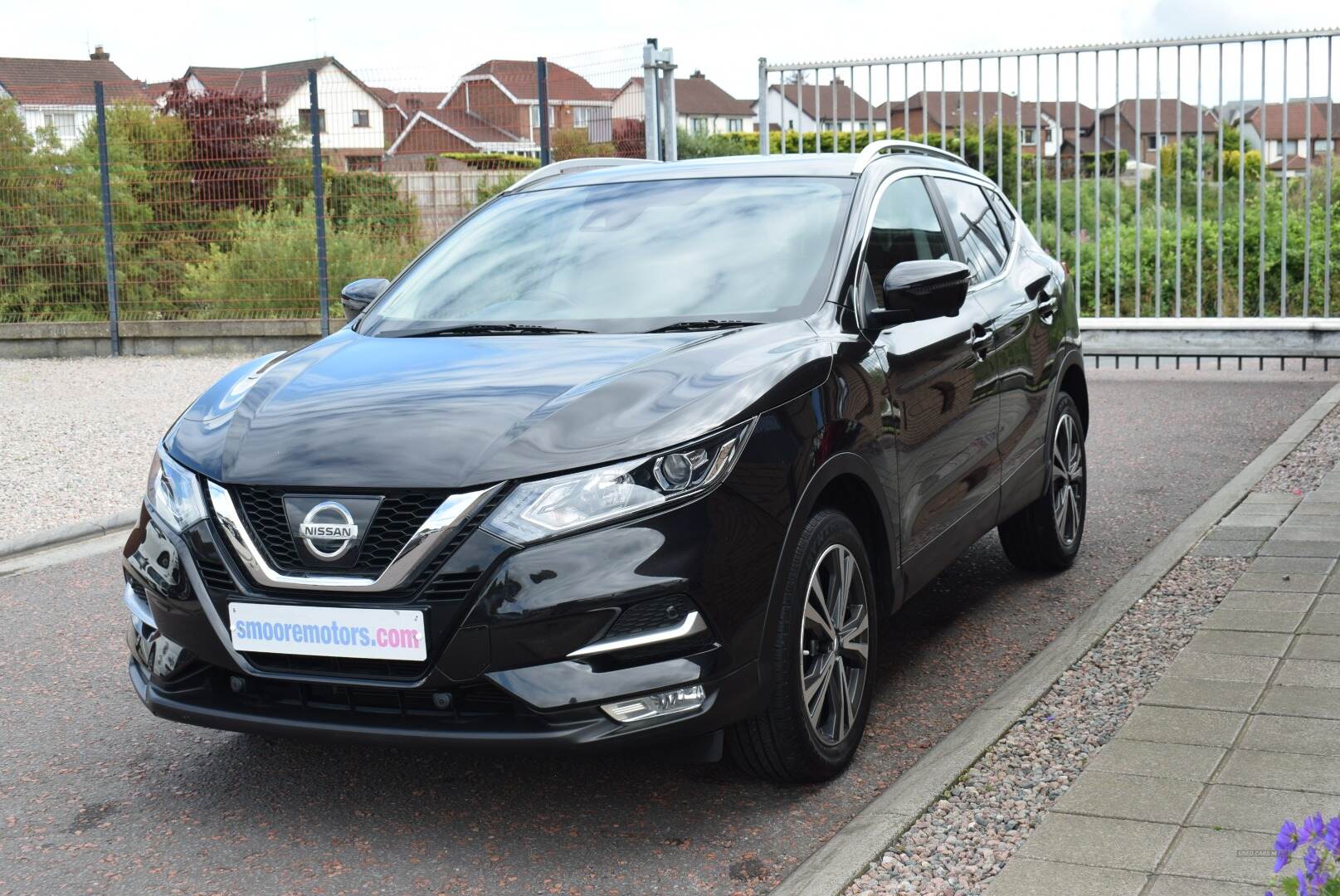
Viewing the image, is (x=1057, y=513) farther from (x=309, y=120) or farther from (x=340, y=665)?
(x=309, y=120)

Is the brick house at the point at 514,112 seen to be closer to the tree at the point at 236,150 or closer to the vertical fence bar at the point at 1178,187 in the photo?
the tree at the point at 236,150

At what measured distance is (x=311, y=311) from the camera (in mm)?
15938

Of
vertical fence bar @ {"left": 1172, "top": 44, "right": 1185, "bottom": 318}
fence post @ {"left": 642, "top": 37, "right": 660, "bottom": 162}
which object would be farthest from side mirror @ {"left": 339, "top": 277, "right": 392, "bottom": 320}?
vertical fence bar @ {"left": 1172, "top": 44, "right": 1185, "bottom": 318}

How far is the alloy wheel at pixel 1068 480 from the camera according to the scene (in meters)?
6.11

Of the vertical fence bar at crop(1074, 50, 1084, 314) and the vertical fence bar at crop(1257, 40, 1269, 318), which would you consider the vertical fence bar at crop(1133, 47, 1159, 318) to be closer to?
the vertical fence bar at crop(1074, 50, 1084, 314)

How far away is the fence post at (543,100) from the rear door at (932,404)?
9.96 m

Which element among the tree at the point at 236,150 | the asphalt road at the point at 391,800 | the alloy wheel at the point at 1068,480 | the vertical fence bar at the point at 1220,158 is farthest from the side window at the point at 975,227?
the tree at the point at 236,150

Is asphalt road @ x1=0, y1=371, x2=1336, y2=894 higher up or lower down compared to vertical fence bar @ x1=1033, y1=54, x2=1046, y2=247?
lower down

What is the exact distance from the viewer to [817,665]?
150 inches

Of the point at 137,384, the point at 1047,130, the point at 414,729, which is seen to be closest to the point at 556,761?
the point at 414,729

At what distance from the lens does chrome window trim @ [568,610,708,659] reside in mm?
3285

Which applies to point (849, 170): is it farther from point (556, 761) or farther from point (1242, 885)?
point (1242, 885)

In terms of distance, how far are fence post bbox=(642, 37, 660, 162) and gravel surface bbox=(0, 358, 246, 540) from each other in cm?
472

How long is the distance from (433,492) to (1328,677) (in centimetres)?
274
